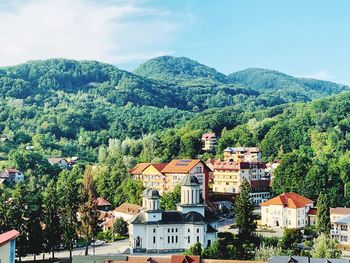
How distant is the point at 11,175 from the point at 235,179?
28938 mm

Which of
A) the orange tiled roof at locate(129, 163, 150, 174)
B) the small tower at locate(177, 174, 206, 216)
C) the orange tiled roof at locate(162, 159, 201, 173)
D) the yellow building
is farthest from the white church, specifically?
the orange tiled roof at locate(129, 163, 150, 174)

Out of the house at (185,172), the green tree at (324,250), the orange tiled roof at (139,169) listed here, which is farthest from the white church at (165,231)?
the orange tiled roof at (139,169)

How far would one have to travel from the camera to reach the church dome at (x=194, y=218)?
4475 cm

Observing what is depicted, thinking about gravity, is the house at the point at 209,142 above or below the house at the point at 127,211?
above

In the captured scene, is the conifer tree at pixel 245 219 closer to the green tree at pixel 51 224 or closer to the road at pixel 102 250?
the road at pixel 102 250

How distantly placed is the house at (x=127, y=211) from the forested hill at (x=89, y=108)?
85.6 ft

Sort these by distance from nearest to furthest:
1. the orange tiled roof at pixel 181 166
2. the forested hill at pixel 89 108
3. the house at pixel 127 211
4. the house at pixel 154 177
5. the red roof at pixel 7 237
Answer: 1. the red roof at pixel 7 237
2. the house at pixel 127 211
3. the orange tiled roof at pixel 181 166
4. the house at pixel 154 177
5. the forested hill at pixel 89 108

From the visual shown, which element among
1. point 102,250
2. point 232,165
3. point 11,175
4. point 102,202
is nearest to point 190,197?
point 102,250

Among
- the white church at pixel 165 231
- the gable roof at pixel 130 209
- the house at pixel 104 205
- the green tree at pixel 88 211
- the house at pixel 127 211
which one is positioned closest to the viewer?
the green tree at pixel 88 211

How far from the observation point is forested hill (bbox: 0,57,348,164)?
104750 mm

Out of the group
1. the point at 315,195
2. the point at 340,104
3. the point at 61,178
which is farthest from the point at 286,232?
the point at 340,104

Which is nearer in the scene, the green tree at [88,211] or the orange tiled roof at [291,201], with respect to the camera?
the green tree at [88,211]

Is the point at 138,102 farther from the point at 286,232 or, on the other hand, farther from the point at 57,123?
the point at 286,232

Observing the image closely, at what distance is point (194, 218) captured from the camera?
147 feet
